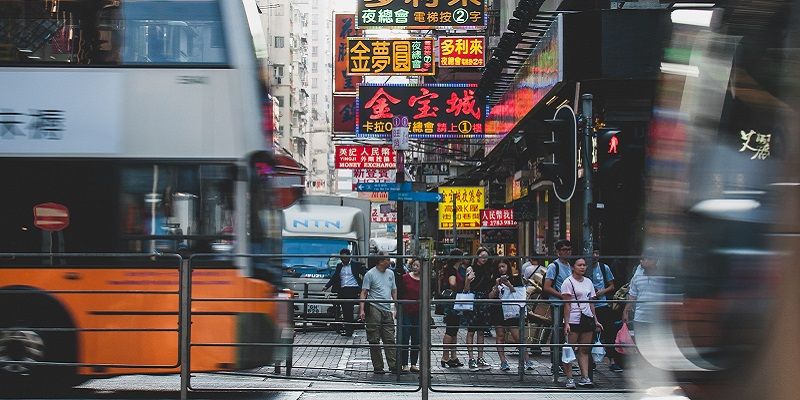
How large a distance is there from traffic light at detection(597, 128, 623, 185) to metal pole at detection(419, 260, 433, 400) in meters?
1.66

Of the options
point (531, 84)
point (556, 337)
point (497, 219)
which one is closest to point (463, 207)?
point (497, 219)

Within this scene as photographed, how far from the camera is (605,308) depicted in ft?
38.1

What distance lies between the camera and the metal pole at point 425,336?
9227 millimetres

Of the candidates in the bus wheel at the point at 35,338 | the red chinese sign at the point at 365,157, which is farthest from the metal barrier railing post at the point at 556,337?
the red chinese sign at the point at 365,157

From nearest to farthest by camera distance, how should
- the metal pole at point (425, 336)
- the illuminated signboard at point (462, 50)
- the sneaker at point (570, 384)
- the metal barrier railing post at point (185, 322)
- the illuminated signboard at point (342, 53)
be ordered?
the metal pole at point (425, 336), the metal barrier railing post at point (185, 322), the sneaker at point (570, 384), the illuminated signboard at point (462, 50), the illuminated signboard at point (342, 53)

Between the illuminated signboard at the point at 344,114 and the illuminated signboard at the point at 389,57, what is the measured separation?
5.17 m

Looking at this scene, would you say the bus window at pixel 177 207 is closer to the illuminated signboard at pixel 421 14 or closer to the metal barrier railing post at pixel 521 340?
the metal barrier railing post at pixel 521 340

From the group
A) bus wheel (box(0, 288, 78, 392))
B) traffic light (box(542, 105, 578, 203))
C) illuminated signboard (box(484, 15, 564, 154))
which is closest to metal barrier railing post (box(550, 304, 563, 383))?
traffic light (box(542, 105, 578, 203))

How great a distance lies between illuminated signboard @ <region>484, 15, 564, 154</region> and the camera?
17812mm

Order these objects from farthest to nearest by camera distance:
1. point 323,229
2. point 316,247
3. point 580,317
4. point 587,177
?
point 323,229
point 316,247
point 580,317
point 587,177

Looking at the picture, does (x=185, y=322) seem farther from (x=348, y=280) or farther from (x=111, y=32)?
(x=348, y=280)

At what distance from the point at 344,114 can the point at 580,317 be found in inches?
793

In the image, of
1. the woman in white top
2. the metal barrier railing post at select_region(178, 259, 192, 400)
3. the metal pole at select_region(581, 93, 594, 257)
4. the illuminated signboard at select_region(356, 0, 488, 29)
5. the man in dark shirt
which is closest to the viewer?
the metal barrier railing post at select_region(178, 259, 192, 400)

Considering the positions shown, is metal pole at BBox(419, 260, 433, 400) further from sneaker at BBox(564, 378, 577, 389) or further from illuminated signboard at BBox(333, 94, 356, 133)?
illuminated signboard at BBox(333, 94, 356, 133)
